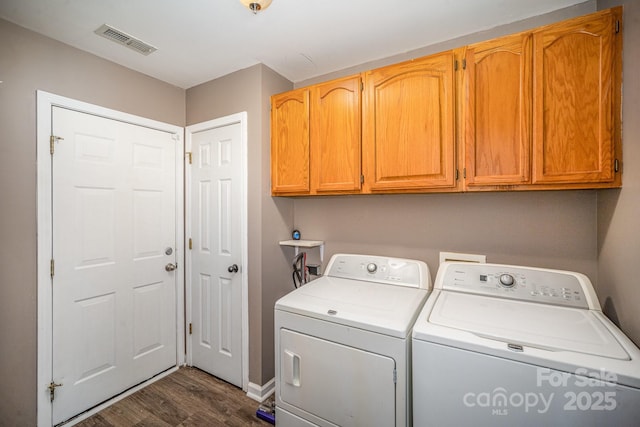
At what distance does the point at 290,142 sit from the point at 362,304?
1250 millimetres

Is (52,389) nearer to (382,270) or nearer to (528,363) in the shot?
(382,270)

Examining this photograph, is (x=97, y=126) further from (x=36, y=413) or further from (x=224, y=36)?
(x=36, y=413)

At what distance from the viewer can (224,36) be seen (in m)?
1.74

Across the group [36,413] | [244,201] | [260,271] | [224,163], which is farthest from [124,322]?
[224,163]

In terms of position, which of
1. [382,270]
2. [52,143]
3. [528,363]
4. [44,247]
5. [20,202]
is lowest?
[528,363]

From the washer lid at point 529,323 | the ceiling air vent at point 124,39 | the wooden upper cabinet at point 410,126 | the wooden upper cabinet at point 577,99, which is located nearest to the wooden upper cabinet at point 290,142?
the wooden upper cabinet at point 410,126

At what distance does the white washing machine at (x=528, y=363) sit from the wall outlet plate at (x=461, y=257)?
0.34 meters

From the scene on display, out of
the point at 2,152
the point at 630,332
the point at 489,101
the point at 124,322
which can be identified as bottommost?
the point at 124,322

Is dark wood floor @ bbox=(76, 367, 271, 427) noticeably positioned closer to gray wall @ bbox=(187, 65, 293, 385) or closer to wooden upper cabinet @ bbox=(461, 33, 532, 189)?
gray wall @ bbox=(187, 65, 293, 385)

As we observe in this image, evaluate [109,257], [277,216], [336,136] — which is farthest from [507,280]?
[109,257]

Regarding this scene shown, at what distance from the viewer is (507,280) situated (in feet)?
4.75

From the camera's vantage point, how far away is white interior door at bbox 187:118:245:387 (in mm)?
2174

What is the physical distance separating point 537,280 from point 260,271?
1684 mm

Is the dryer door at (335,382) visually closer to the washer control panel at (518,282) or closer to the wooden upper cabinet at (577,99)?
the washer control panel at (518,282)
